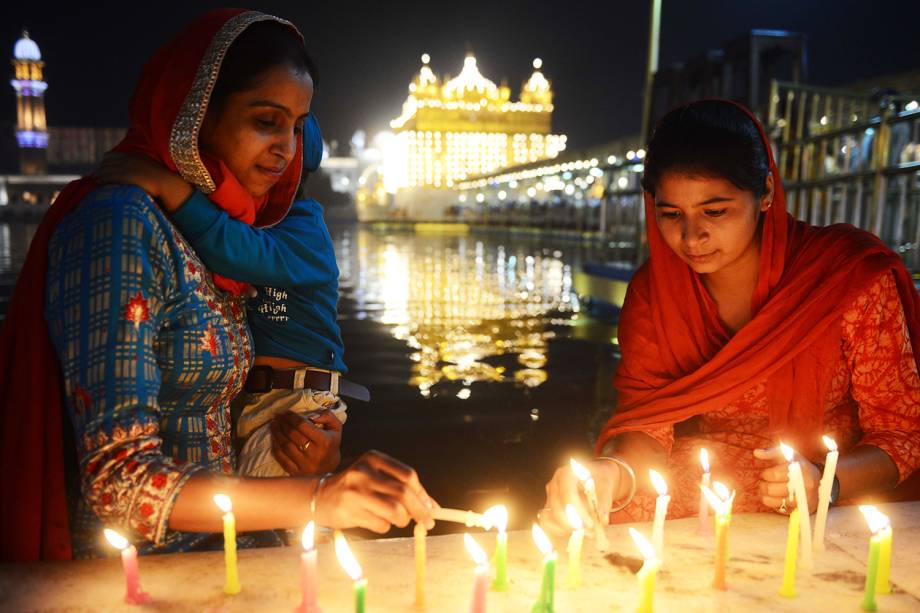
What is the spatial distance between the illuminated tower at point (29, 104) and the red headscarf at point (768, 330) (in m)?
113

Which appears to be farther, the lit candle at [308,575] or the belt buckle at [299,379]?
the belt buckle at [299,379]

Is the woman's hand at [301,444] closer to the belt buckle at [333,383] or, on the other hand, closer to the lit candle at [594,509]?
the belt buckle at [333,383]

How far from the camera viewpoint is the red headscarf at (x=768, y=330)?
7.34 ft

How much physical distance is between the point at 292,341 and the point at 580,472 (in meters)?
1.16

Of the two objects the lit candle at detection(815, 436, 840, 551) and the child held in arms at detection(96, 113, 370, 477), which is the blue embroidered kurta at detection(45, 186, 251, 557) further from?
the lit candle at detection(815, 436, 840, 551)

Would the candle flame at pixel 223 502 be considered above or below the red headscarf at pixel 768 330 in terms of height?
below

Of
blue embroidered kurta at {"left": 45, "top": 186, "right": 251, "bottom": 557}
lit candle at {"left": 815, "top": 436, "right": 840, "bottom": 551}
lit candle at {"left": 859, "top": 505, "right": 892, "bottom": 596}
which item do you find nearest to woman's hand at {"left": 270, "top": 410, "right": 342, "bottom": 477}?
blue embroidered kurta at {"left": 45, "top": 186, "right": 251, "bottom": 557}

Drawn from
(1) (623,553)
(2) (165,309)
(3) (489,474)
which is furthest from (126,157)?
(3) (489,474)

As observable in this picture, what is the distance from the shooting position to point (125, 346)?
1509 millimetres

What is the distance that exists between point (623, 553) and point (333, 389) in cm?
122

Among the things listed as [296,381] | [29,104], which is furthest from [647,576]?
[29,104]

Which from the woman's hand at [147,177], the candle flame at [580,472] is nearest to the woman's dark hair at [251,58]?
the woman's hand at [147,177]

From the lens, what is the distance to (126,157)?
5.79 feet

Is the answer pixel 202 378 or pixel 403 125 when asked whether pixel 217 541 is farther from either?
pixel 403 125
